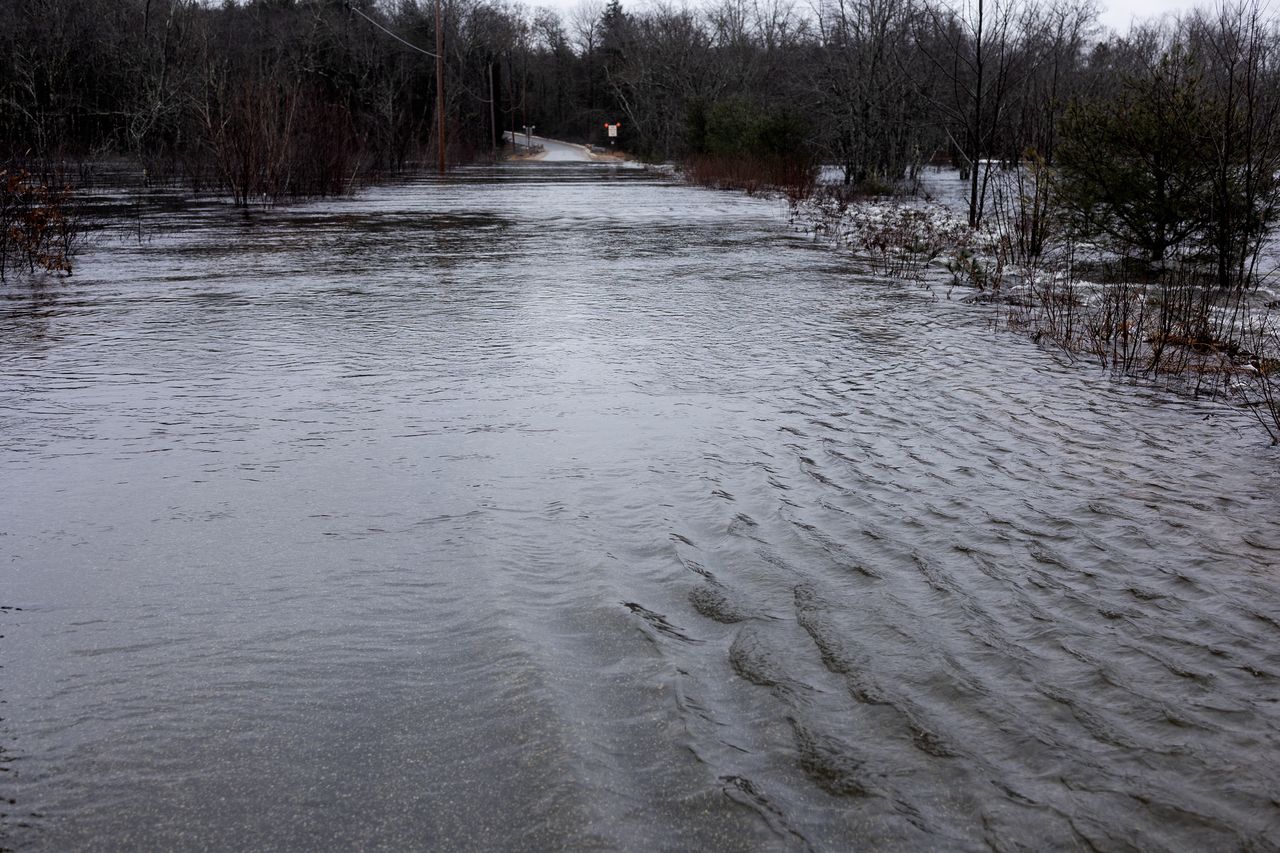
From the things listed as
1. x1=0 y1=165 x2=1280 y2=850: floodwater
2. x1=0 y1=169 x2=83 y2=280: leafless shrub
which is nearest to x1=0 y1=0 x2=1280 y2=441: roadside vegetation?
x1=0 y1=169 x2=83 y2=280: leafless shrub

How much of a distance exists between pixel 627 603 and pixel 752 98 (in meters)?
40.6

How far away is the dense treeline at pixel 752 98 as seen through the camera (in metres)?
10.4

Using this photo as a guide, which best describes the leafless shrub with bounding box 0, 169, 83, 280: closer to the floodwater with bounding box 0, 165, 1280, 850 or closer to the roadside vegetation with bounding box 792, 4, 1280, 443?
the floodwater with bounding box 0, 165, 1280, 850

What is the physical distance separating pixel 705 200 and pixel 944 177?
15.0 metres

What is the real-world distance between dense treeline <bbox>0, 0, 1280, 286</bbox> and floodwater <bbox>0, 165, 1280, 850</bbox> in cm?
433

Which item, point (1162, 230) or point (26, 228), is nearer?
point (1162, 230)

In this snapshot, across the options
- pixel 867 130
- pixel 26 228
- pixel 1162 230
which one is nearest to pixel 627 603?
pixel 1162 230

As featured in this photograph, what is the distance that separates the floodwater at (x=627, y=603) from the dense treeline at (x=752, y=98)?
4333 mm

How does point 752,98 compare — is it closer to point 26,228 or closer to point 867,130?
point 867,130

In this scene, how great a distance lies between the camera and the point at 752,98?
1633 inches

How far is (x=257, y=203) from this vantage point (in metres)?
23.5

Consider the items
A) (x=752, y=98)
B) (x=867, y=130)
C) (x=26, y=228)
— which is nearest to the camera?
(x=26, y=228)

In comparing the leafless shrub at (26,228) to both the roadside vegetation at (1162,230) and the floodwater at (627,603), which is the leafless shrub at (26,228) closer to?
the floodwater at (627,603)

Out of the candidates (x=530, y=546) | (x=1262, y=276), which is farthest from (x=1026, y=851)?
(x=1262, y=276)
